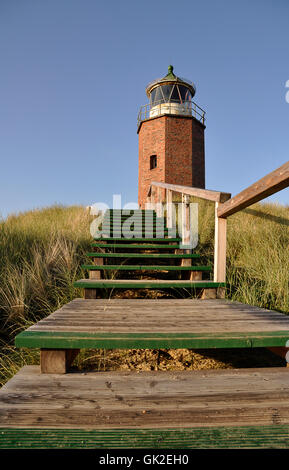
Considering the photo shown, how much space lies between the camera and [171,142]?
46.4 ft

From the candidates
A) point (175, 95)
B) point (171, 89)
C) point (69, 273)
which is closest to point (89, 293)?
point (69, 273)

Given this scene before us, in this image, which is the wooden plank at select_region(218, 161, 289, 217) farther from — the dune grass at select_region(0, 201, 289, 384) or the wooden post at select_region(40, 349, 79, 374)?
the wooden post at select_region(40, 349, 79, 374)

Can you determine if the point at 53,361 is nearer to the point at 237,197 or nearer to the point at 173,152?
the point at 237,197

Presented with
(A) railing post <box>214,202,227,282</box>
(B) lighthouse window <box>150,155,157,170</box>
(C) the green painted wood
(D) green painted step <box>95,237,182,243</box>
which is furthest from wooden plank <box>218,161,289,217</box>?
(B) lighthouse window <box>150,155,157,170</box>

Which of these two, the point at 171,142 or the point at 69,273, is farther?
the point at 171,142

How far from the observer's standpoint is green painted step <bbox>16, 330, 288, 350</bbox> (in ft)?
3.85

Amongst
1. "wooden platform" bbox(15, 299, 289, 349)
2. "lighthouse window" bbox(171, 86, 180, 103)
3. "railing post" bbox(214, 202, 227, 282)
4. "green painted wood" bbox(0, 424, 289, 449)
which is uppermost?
"lighthouse window" bbox(171, 86, 180, 103)

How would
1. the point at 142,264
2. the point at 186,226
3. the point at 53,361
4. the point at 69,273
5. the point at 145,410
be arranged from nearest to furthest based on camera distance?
the point at 145,410, the point at 53,361, the point at 69,273, the point at 186,226, the point at 142,264

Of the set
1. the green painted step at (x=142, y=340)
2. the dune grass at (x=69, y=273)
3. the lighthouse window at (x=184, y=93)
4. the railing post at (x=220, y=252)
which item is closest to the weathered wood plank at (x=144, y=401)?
the green painted step at (x=142, y=340)

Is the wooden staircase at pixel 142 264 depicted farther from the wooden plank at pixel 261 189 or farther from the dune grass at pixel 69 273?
the wooden plank at pixel 261 189

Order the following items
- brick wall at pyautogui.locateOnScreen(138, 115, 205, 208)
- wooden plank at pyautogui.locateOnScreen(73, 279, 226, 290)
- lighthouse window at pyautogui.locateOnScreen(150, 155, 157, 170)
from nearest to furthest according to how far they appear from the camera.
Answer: wooden plank at pyautogui.locateOnScreen(73, 279, 226, 290), brick wall at pyautogui.locateOnScreen(138, 115, 205, 208), lighthouse window at pyautogui.locateOnScreen(150, 155, 157, 170)

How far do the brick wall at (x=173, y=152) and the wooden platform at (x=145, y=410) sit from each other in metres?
13.3

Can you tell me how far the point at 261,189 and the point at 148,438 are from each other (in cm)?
175

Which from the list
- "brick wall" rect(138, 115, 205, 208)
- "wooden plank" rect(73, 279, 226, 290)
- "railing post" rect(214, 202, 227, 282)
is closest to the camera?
"wooden plank" rect(73, 279, 226, 290)
